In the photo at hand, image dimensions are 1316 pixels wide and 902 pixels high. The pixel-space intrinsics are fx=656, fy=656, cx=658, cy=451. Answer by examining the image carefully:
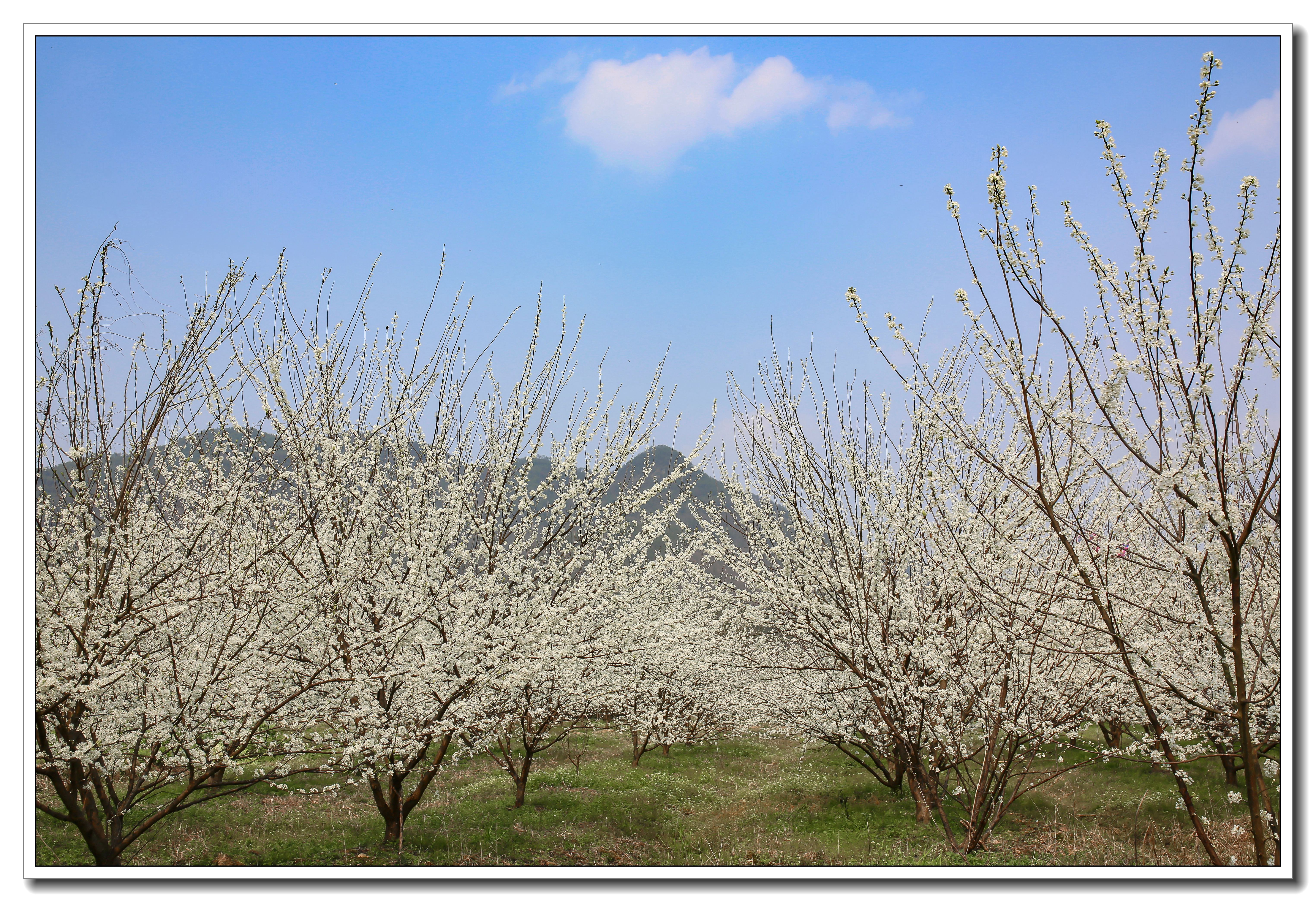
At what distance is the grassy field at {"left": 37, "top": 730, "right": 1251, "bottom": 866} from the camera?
4.59 m

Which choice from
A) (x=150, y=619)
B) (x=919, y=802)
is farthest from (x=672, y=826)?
(x=150, y=619)

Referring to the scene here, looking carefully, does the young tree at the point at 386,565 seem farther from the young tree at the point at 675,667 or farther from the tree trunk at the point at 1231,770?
the tree trunk at the point at 1231,770

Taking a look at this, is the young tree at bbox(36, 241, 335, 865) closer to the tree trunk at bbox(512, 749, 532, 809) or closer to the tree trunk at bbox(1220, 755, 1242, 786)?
the tree trunk at bbox(512, 749, 532, 809)

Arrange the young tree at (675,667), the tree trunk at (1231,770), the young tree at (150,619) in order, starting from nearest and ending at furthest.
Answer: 1. the young tree at (150,619)
2. the young tree at (675,667)
3. the tree trunk at (1231,770)

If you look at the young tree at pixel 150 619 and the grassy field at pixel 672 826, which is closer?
the young tree at pixel 150 619

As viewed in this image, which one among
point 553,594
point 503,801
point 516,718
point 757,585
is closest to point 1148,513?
point 553,594

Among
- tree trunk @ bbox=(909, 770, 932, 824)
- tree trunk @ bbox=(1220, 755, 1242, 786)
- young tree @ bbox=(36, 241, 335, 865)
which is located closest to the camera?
young tree @ bbox=(36, 241, 335, 865)

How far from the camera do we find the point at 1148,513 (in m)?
2.61

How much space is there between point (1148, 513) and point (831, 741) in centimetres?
517

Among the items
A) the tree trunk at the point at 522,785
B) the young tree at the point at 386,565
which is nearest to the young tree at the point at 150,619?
the young tree at the point at 386,565

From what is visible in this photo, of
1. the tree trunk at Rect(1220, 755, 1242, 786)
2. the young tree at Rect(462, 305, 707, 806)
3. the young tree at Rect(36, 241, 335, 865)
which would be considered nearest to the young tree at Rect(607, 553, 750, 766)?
the young tree at Rect(462, 305, 707, 806)

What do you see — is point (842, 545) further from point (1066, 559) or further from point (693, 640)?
point (693, 640)

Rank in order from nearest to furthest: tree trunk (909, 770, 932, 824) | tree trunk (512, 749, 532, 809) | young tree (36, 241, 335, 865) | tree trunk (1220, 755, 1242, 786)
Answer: young tree (36, 241, 335, 865)
tree trunk (909, 770, 932, 824)
tree trunk (1220, 755, 1242, 786)
tree trunk (512, 749, 532, 809)

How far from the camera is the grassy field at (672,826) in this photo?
4594mm
